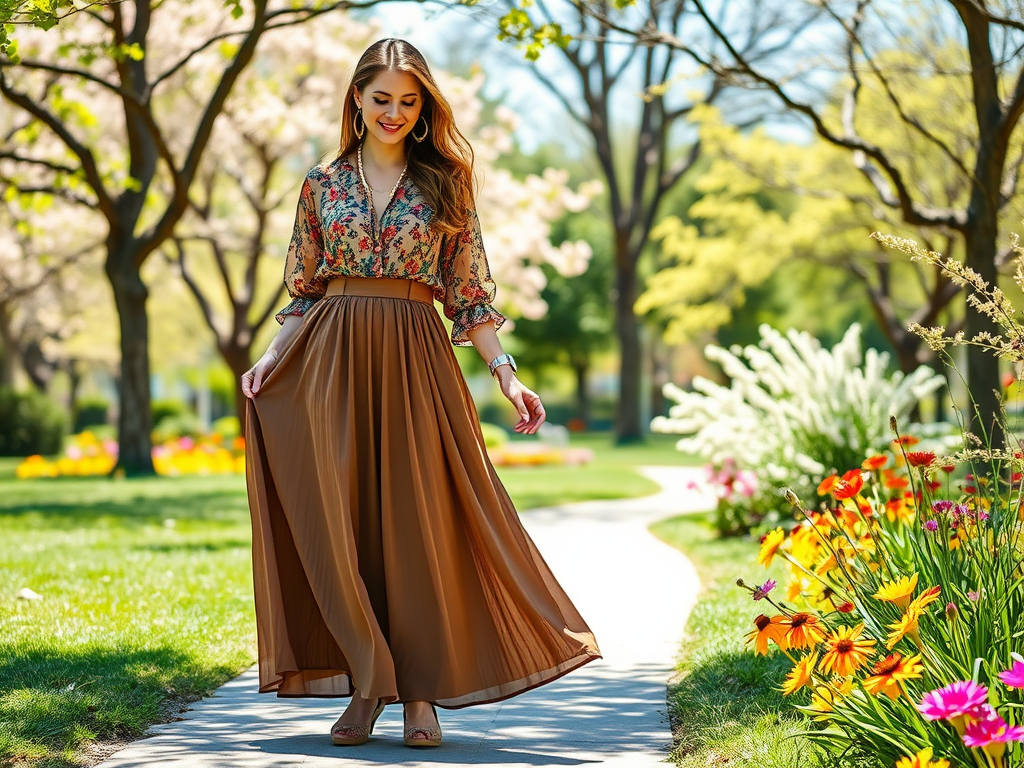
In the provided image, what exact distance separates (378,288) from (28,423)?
20.9m

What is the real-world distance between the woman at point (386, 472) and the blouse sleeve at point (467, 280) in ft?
0.12

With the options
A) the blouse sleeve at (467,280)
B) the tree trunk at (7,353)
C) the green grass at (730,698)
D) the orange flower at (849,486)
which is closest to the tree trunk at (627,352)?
the tree trunk at (7,353)

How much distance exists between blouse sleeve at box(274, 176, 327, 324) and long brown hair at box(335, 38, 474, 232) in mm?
200

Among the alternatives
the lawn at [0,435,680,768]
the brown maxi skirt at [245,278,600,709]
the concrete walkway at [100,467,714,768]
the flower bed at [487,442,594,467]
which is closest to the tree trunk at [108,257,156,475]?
the lawn at [0,435,680,768]

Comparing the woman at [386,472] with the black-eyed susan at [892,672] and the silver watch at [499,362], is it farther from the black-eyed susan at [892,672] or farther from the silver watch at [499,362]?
the black-eyed susan at [892,672]

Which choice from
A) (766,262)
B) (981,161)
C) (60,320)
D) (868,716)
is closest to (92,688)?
(868,716)

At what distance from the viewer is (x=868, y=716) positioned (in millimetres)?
2717

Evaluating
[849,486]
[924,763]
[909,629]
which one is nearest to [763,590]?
[909,629]

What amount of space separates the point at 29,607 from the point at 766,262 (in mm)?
17516

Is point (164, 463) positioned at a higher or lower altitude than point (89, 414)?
lower

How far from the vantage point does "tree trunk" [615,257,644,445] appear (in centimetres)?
2539

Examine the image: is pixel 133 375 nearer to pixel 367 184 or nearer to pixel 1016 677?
pixel 367 184

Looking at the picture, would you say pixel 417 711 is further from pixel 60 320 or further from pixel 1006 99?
pixel 60 320

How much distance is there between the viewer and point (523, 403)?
12.2ft
